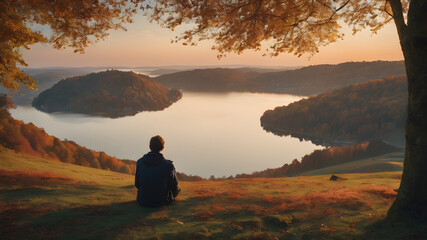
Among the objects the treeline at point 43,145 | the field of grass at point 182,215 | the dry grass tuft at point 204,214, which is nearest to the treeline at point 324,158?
the treeline at point 43,145

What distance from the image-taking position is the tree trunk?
761 centimetres

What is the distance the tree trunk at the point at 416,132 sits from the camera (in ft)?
25.0

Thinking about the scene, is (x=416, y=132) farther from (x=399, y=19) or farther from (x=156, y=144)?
(x=156, y=144)

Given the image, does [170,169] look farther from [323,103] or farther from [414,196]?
[323,103]

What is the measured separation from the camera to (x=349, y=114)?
164125mm

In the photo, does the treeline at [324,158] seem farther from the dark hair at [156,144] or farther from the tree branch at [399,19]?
the dark hair at [156,144]

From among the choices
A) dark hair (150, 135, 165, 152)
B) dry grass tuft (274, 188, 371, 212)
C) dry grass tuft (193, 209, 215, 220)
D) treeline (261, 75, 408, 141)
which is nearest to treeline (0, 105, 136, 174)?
dark hair (150, 135, 165, 152)

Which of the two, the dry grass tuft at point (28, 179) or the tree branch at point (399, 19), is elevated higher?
the tree branch at point (399, 19)

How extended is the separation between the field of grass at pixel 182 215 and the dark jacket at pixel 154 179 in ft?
1.09

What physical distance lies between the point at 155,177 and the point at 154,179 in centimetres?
9

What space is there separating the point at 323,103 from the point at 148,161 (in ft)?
617

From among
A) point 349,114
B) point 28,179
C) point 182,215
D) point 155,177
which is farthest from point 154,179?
point 349,114

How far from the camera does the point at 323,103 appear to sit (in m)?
182

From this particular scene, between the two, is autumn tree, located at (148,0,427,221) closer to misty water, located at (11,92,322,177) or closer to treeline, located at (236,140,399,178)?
treeline, located at (236,140,399,178)
